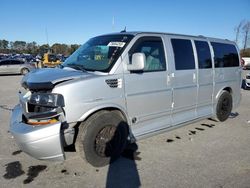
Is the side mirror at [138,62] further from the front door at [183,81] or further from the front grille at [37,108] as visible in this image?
the front grille at [37,108]

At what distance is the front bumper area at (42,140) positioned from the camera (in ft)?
11.9

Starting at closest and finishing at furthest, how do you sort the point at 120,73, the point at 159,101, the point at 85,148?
the point at 85,148 < the point at 120,73 < the point at 159,101

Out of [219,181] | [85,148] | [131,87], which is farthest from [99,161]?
[219,181]

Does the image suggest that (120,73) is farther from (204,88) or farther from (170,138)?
(204,88)

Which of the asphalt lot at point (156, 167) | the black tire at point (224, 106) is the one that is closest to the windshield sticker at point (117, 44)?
the asphalt lot at point (156, 167)

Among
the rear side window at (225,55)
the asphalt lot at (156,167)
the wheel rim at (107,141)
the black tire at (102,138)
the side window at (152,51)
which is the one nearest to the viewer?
the asphalt lot at (156,167)

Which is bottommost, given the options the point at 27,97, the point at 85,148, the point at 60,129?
the point at 85,148

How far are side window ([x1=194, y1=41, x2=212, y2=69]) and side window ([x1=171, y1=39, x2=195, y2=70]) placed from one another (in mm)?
273

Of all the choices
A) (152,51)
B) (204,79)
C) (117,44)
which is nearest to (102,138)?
(117,44)

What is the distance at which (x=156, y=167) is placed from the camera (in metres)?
4.33

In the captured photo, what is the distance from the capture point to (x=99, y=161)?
4.25 meters

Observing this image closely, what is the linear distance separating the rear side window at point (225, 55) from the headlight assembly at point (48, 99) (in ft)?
13.5

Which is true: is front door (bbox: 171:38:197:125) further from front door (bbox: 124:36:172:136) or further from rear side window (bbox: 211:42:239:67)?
rear side window (bbox: 211:42:239:67)

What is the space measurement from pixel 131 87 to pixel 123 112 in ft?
1.40
